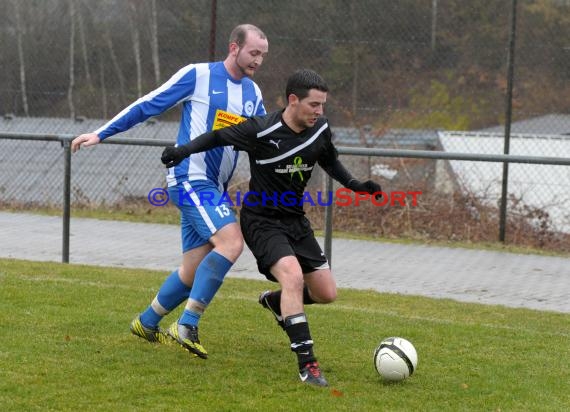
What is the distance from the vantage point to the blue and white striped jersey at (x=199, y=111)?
6.45 meters

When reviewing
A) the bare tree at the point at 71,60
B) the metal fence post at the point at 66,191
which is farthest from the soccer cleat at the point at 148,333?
the bare tree at the point at 71,60

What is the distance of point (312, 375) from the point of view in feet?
18.5

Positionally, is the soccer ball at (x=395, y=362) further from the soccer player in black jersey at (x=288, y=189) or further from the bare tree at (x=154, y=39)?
the bare tree at (x=154, y=39)

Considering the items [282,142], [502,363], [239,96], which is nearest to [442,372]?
[502,363]

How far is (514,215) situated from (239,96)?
23.7 ft

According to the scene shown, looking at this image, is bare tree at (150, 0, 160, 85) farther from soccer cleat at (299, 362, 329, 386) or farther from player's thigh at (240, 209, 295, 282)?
soccer cleat at (299, 362, 329, 386)

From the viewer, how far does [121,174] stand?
49.7 feet

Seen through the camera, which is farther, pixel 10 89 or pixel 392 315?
pixel 10 89

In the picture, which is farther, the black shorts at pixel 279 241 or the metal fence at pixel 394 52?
the metal fence at pixel 394 52

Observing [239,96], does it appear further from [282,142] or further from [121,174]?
[121,174]

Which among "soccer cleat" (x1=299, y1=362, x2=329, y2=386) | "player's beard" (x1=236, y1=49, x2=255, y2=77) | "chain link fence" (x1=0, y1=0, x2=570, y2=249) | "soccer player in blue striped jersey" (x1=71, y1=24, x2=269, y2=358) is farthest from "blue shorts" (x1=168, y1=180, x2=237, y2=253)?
"chain link fence" (x1=0, y1=0, x2=570, y2=249)

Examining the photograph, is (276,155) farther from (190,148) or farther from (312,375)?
(312,375)

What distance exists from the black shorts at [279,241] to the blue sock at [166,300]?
634mm

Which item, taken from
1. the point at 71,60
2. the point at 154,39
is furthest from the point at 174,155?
the point at 71,60
